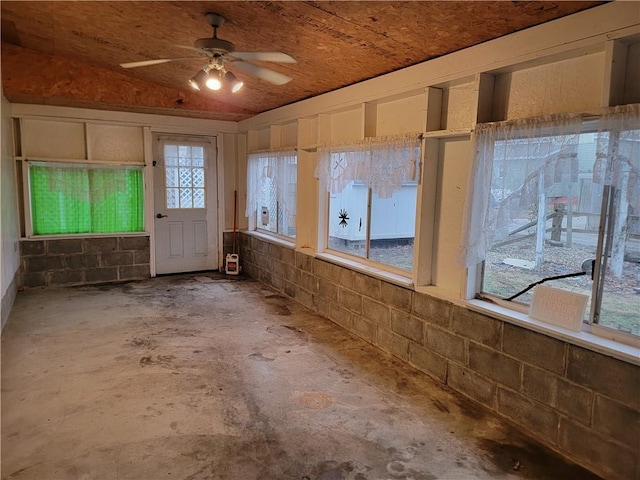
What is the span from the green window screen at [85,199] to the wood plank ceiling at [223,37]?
88 centimetres

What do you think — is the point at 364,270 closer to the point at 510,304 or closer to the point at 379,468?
the point at 510,304

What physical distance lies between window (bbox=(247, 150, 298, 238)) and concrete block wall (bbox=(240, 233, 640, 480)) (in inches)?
55.0

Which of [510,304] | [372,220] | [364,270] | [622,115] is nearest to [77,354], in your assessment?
[364,270]

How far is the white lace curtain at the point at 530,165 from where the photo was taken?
204 cm

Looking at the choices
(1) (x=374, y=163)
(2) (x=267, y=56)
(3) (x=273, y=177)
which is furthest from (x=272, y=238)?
(2) (x=267, y=56)

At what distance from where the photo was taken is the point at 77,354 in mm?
3535

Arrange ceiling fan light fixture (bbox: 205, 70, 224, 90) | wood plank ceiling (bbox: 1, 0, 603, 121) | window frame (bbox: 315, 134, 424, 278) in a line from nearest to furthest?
wood plank ceiling (bbox: 1, 0, 603, 121), ceiling fan light fixture (bbox: 205, 70, 224, 90), window frame (bbox: 315, 134, 424, 278)

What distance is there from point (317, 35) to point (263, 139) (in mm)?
3146

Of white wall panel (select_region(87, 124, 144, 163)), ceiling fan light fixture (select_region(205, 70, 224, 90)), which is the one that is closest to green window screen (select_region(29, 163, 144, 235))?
white wall panel (select_region(87, 124, 144, 163))

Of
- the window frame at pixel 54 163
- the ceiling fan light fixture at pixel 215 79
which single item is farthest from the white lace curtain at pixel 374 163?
the window frame at pixel 54 163

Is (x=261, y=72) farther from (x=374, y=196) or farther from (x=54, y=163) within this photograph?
(x=54, y=163)

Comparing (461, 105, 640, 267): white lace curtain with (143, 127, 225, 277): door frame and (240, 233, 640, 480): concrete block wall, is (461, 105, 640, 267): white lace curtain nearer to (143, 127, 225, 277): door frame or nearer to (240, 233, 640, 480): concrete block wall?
(240, 233, 640, 480): concrete block wall

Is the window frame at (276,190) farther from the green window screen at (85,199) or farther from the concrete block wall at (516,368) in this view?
the green window screen at (85,199)

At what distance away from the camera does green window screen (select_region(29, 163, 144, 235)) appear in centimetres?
548
